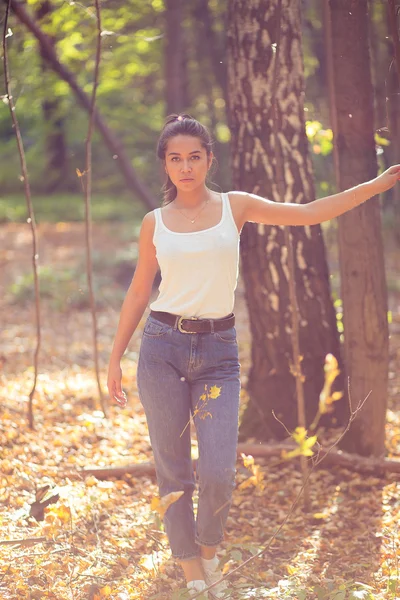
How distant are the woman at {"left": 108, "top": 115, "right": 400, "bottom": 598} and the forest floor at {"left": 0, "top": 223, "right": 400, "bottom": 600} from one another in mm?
237

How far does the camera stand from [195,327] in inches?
123

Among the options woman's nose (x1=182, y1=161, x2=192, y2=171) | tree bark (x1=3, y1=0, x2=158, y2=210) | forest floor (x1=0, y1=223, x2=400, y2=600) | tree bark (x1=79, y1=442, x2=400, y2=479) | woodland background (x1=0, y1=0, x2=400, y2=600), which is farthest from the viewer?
tree bark (x1=3, y1=0, x2=158, y2=210)

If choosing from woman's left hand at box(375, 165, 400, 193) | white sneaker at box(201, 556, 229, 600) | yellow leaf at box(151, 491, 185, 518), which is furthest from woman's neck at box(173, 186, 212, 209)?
white sneaker at box(201, 556, 229, 600)

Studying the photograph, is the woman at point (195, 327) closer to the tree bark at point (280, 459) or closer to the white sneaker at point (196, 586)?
the white sneaker at point (196, 586)

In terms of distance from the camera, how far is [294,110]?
4676 millimetres

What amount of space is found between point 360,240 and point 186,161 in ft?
5.28

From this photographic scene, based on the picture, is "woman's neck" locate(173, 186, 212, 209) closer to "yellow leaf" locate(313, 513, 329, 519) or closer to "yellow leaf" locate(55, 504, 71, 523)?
"yellow leaf" locate(55, 504, 71, 523)

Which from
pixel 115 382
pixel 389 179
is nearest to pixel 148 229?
pixel 115 382

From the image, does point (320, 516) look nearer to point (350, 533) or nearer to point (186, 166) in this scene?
point (350, 533)

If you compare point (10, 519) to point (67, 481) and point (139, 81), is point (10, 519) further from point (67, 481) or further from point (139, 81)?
point (139, 81)

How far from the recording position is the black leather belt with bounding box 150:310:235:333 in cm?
311

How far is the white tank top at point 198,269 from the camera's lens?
3.12 meters

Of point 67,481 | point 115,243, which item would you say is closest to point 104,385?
point 67,481

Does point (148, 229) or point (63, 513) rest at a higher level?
point (148, 229)
